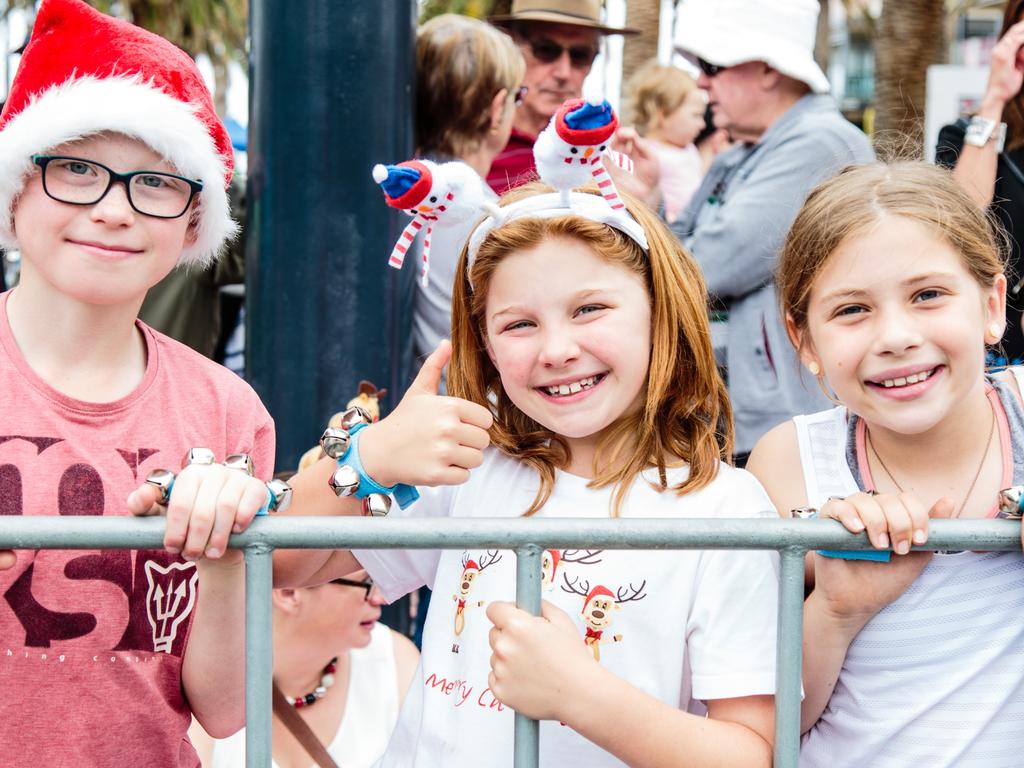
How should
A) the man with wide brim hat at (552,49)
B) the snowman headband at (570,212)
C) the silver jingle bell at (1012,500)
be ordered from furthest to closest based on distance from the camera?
the man with wide brim hat at (552,49), the snowman headband at (570,212), the silver jingle bell at (1012,500)

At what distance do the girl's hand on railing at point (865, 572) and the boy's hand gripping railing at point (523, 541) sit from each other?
1.9 inches

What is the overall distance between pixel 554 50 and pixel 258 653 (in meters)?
3.43

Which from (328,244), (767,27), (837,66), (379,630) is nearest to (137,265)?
(328,244)

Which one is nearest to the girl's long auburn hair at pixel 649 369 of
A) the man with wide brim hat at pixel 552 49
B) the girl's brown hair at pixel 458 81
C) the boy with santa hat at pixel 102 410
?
the boy with santa hat at pixel 102 410

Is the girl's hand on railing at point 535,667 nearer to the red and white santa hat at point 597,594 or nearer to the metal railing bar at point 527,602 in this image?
the metal railing bar at point 527,602

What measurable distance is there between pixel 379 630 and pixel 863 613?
190cm

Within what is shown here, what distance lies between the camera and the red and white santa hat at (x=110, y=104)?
78.7 inches

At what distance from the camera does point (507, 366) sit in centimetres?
201

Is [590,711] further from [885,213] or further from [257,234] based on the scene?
[257,234]

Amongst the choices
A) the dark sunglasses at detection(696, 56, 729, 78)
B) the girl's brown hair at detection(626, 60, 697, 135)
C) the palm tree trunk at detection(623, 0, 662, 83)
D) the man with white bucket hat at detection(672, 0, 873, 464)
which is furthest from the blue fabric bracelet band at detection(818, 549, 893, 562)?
the palm tree trunk at detection(623, 0, 662, 83)

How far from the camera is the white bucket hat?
12.3ft

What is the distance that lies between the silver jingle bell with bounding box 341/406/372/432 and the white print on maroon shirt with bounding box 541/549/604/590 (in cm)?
37

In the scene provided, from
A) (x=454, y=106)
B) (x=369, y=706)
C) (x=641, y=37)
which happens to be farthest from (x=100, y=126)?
(x=641, y=37)

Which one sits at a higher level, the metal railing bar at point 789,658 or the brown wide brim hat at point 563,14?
the brown wide brim hat at point 563,14
